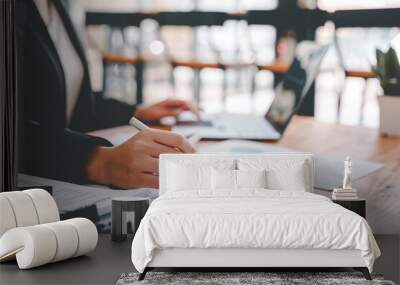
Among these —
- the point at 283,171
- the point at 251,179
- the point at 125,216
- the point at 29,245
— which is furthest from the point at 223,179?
the point at 29,245

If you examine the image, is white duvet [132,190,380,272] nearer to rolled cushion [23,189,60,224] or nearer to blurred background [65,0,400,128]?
rolled cushion [23,189,60,224]

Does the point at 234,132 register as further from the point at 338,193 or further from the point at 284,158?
the point at 338,193

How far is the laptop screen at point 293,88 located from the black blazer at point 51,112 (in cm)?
161

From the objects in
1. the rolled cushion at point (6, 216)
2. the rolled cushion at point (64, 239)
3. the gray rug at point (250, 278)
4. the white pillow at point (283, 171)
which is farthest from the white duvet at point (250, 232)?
the white pillow at point (283, 171)

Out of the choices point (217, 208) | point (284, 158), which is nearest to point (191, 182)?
point (284, 158)

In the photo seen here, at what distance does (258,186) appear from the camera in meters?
7.41

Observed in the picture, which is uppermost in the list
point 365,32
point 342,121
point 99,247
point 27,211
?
point 365,32

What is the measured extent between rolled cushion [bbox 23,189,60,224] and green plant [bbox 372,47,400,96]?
12.4 feet

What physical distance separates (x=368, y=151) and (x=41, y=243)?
3.89 meters

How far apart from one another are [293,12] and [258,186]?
213 centimetres

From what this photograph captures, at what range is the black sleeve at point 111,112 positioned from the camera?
8367 mm

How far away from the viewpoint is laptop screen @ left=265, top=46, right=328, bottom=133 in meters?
8.39

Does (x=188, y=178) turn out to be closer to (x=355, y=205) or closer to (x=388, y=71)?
(x=355, y=205)

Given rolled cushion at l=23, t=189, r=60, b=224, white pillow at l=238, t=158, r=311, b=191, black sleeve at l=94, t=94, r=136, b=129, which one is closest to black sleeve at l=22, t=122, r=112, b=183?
black sleeve at l=94, t=94, r=136, b=129
